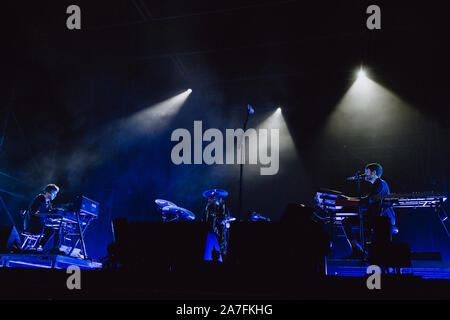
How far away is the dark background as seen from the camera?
6402 mm

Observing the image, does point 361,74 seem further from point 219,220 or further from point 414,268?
point 414,268

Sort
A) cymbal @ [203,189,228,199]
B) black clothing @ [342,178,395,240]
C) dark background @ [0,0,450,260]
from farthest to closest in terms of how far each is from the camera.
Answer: dark background @ [0,0,450,260]
cymbal @ [203,189,228,199]
black clothing @ [342,178,395,240]

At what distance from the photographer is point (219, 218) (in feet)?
19.9

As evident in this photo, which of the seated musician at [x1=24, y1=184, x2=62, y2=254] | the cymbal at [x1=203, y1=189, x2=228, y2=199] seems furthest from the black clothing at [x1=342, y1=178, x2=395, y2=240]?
the seated musician at [x1=24, y1=184, x2=62, y2=254]

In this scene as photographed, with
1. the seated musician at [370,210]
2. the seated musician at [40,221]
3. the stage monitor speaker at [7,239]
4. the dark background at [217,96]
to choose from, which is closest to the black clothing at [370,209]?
the seated musician at [370,210]

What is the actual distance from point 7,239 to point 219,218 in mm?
3125

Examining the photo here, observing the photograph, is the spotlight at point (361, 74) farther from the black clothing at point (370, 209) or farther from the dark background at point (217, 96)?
the black clothing at point (370, 209)

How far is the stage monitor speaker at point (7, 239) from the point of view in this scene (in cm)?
451

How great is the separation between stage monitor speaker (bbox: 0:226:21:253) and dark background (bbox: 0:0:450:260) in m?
2.21

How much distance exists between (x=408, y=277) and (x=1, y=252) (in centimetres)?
459

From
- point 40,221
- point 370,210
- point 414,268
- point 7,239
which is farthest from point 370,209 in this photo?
point 40,221

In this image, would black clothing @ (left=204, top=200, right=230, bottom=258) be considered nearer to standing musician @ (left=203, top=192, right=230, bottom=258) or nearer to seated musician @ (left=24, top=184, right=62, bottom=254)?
standing musician @ (left=203, top=192, right=230, bottom=258)
